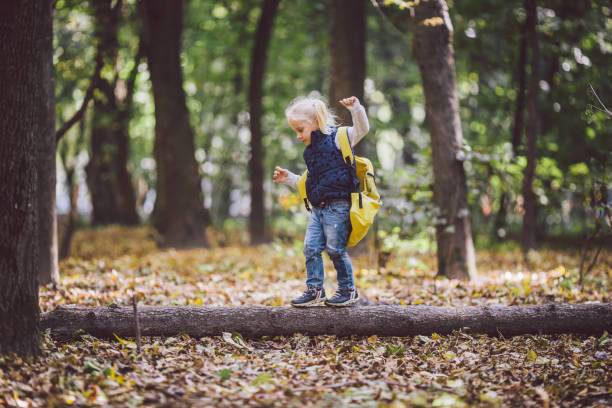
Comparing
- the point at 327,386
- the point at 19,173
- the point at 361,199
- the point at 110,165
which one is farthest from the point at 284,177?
the point at 110,165

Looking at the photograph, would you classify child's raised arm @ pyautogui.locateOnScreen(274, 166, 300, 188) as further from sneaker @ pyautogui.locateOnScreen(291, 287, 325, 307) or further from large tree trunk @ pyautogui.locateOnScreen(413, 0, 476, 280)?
large tree trunk @ pyautogui.locateOnScreen(413, 0, 476, 280)

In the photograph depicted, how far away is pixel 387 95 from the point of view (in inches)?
702

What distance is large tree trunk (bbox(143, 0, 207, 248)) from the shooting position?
11.6 metres

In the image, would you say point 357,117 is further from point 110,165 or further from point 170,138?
point 110,165

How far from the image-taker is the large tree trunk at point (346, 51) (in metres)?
9.55

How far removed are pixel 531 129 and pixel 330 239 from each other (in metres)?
6.31

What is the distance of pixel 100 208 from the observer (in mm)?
19938

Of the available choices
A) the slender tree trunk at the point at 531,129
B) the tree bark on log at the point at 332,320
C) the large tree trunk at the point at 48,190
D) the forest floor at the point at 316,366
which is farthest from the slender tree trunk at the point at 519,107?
the large tree trunk at the point at 48,190

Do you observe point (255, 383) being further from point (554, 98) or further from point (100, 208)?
point (100, 208)

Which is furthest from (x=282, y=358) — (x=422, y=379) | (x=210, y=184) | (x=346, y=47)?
(x=210, y=184)

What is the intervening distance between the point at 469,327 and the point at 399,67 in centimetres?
1373

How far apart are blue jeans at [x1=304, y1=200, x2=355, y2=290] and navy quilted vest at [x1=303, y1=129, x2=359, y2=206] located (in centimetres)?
10

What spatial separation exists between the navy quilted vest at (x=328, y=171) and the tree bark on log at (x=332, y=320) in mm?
1071

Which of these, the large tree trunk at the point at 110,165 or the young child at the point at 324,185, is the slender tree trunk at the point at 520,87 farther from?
the large tree trunk at the point at 110,165
